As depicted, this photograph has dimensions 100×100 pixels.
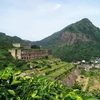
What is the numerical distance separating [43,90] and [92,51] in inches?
5872

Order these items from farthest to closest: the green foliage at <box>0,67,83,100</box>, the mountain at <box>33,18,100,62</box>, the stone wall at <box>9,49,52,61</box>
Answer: the mountain at <box>33,18,100,62</box>, the stone wall at <box>9,49,52,61</box>, the green foliage at <box>0,67,83,100</box>

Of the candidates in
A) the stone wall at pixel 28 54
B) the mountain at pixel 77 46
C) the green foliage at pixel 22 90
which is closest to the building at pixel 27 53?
the stone wall at pixel 28 54

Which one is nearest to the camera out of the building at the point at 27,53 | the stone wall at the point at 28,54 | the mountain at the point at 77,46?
the building at the point at 27,53

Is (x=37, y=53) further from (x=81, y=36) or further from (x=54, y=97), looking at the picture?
(x=81, y=36)

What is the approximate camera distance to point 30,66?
5041 cm

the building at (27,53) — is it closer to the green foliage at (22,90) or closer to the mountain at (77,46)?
the green foliage at (22,90)

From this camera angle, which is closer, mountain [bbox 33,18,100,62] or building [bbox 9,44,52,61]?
building [bbox 9,44,52,61]

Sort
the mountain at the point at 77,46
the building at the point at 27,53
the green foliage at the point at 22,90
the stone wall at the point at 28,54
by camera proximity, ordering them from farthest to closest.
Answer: the mountain at the point at 77,46 < the stone wall at the point at 28,54 < the building at the point at 27,53 < the green foliage at the point at 22,90

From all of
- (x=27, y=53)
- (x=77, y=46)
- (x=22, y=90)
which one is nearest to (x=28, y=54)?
(x=27, y=53)

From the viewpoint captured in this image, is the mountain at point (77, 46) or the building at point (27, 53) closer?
the building at point (27, 53)

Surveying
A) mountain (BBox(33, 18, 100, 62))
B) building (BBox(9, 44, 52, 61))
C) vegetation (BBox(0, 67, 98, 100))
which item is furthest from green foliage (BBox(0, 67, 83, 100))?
mountain (BBox(33, 18, 100, 62))

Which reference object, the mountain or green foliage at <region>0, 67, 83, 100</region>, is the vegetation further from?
the mountain

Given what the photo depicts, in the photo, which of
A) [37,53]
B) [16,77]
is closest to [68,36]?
[37,53]

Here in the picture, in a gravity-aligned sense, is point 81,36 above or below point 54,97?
above
